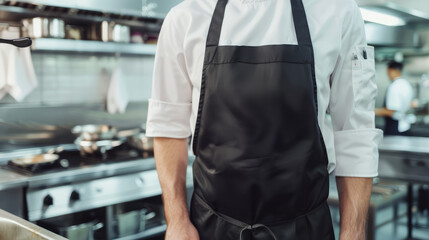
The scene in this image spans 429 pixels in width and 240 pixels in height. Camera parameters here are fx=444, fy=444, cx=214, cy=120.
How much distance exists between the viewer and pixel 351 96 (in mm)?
1312

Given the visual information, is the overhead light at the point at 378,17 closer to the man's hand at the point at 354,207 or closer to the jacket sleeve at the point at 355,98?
the jacket sleeve at the point at 355,98

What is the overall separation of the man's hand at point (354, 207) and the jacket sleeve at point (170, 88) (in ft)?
1.74

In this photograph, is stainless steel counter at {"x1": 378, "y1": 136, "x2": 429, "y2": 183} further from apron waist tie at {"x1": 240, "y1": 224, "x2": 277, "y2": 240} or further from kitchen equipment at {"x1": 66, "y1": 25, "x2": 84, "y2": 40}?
kitchen equipment at {"x1": 66, "y1": 25, "x2": 84, "y2": 40}

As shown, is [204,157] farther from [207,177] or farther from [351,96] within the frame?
[351,96]

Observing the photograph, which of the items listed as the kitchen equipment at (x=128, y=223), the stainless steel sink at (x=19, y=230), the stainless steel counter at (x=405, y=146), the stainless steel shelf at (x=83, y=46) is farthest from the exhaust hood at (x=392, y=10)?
the stainless steel sink at (x=19, y=230)

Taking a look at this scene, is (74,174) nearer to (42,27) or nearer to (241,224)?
(42,27)

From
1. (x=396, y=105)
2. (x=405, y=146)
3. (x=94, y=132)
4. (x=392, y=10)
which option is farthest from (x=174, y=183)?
(x=396, y=105)

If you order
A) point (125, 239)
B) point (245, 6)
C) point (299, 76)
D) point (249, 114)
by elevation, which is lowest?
point (125, 239)

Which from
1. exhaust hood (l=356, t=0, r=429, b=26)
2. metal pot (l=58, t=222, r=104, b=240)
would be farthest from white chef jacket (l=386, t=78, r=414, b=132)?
metal pot (l=58, t=222, r=104, b=240)

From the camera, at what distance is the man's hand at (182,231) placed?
4.36 ft

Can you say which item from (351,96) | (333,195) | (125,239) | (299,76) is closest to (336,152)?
(351,96)

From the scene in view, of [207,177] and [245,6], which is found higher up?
[245,6]

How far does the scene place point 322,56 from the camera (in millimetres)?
1284

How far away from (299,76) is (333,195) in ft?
6.46
